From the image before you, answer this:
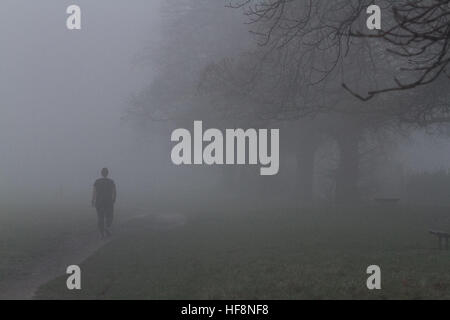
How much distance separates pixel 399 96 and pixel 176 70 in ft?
72.2

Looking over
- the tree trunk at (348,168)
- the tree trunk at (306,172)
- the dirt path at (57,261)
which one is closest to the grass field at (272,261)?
the dirt path at (57,261)

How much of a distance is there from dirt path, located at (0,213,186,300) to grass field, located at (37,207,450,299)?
445 mm

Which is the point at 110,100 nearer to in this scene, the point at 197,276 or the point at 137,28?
the point at 137,28

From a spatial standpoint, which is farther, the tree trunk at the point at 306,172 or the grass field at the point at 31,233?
the tree trunk at the point at 306,172

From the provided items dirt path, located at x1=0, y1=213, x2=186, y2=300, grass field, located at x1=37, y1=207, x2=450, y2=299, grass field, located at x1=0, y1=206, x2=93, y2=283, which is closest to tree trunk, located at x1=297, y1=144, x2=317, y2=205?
grass field, located at x1=37, y1=207, x2=450, y2=299

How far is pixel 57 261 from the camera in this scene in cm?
1547

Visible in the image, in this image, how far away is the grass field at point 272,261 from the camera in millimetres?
10250

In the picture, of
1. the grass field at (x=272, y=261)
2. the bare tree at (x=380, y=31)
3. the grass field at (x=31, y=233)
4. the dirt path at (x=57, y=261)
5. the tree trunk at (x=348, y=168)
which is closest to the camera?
the bare tree at (x=380, y=31)

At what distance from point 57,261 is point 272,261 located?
18.7 feet

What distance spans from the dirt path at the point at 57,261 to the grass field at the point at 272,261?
44cm

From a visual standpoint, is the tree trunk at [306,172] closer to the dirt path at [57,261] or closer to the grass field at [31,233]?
the dirt path at [57,261]

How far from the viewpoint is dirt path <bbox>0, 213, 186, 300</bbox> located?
38.0ft

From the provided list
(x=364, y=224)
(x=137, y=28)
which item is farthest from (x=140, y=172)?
(x=364, y=224)

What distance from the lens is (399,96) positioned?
68.9ft
